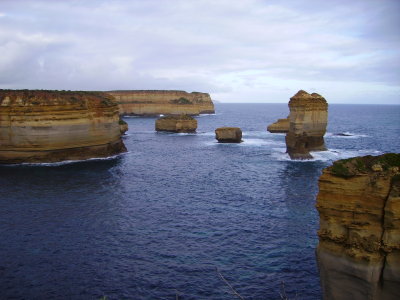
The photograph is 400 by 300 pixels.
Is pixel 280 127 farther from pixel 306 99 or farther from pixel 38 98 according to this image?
pixel 38 98

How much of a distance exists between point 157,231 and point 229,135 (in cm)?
5511

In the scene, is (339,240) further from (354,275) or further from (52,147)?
(52,147)

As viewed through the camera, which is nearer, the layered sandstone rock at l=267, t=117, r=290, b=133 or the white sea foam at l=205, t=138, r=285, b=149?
the white sea foam at l=205, t=138, r=285, b=149

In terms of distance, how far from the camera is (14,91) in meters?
58.6

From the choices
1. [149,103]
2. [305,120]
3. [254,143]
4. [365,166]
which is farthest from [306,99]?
[149,103]

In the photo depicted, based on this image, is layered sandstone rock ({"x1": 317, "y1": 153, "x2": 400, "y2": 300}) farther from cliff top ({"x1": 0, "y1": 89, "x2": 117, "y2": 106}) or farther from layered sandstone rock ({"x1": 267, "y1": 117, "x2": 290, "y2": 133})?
layered sandstone rock ({"x1": 267, "y1": 117, "x2": 290, "y2": 133})

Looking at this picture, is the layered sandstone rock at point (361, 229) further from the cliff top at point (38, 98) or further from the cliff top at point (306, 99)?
the cliff top at point (38, 98)

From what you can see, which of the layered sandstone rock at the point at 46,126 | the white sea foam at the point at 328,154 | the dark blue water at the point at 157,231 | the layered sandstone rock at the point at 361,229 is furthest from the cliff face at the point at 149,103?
the layered sandstone rock at the point at 361,229

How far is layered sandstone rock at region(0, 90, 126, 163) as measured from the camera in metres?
56.0

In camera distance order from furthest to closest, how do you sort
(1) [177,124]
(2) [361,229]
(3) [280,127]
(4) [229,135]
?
1. (1) [177,124]
2. (3) [280,127]
3. (4) [229,135]
4. (2) [361,229]

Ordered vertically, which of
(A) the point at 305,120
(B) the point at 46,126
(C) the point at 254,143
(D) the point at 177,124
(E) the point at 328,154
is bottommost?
(E) the point at 328,154

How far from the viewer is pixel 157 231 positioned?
29562mm

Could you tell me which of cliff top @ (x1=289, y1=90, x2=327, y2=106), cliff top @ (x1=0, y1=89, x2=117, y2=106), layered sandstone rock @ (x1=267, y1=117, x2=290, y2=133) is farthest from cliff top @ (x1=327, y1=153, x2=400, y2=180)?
layered sandstone rock @ (x1=267, y1=117, x2=290, y2=133)

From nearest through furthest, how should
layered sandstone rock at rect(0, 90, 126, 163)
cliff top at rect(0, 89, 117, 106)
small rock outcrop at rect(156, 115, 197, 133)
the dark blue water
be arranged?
the dark blue water < layered sandstone rock at rect(0, 90, 126, 163) < cliff top at rect(0, 89, 117, 106) < small rock outcrop at rect(156, 115, 197, 133)
